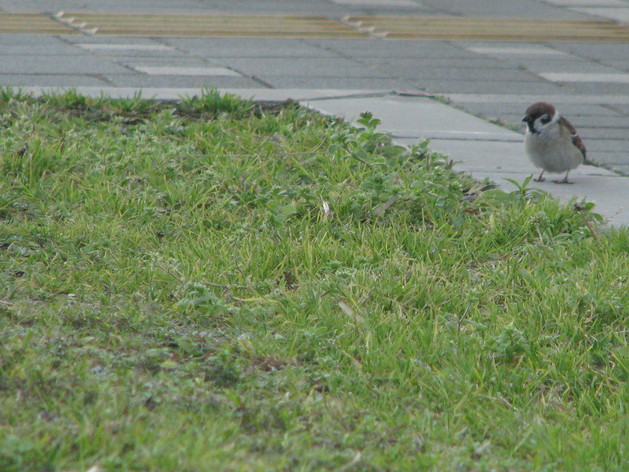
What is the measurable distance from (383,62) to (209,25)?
2.72 meters

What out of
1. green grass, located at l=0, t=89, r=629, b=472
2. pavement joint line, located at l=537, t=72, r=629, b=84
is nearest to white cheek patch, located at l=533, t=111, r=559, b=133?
green grass, located at l=0, t=89, r=629, b=472

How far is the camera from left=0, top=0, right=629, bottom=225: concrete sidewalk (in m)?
6.68

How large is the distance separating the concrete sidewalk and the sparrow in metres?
0.14

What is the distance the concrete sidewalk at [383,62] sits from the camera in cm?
668

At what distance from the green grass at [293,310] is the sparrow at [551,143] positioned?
535 millimetres

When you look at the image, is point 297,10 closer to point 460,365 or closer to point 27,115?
point 27,115

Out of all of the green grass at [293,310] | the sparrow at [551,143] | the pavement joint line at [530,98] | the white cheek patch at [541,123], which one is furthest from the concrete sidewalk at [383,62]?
the green grass at [293,310]

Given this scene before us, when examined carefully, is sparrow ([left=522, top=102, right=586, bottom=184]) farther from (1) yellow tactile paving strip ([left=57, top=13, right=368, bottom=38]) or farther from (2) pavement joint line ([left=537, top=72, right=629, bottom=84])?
(1) yellow tactile paving strip ([left=57, top=13, right=368, bottom=38])

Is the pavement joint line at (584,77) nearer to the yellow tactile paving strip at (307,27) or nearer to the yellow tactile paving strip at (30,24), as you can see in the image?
the yellow tactile paving strip at (307,27)

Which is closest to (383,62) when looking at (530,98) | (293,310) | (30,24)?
(530,98)

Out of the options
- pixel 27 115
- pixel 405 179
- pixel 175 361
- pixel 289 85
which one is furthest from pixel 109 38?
pixel 175 361

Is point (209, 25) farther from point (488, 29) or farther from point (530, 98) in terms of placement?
point (530, 98)

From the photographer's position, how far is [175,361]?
10.7ft

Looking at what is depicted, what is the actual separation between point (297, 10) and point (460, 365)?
10.3m
